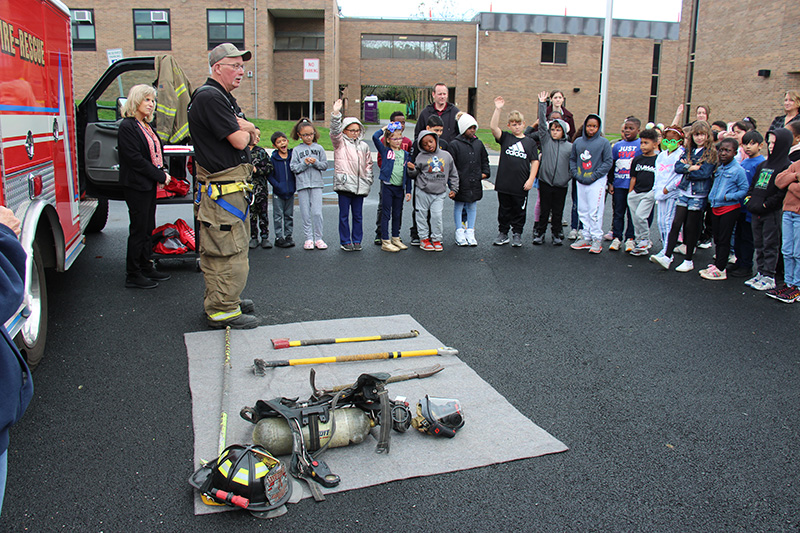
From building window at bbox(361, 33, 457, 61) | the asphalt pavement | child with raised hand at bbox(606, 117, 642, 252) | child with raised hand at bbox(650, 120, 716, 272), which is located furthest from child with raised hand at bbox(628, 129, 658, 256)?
building window at bbox(361, 33, 457, 61)

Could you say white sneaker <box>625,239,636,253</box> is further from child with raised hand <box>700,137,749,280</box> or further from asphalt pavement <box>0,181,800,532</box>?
child with raised hand <box>700,137,749,280</box>

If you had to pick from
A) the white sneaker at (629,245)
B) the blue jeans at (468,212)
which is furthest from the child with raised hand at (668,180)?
the blue jeans at (468,212)

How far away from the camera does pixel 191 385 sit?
424 centimetres

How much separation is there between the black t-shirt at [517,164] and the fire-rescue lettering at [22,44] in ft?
18.8

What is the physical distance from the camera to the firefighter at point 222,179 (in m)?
4.90

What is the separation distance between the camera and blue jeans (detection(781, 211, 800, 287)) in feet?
21.3

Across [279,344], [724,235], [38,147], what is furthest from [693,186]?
[38,147]

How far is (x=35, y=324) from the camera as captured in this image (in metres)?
4.54

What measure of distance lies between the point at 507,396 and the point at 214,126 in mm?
3028

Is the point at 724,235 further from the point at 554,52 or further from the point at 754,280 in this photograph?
the point at 554,52

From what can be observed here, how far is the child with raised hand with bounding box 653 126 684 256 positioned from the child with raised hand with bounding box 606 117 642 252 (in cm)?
44

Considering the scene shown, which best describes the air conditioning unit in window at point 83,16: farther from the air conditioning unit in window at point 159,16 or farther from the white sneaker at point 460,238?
the white sneaker at point 460,238

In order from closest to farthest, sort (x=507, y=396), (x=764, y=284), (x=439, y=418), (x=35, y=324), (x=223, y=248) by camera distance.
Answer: (x=439, y=418), (x=507, y=396), (x=35, y=324), (x=223, y=248), (x=764, y=284)

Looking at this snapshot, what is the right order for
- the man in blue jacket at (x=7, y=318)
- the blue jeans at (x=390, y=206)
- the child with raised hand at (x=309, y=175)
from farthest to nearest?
the blue jeans at (x=390, y=206)
the child with raised hand at (x=309, y=175)
the man in blue jacket at (x=7, y=318)
